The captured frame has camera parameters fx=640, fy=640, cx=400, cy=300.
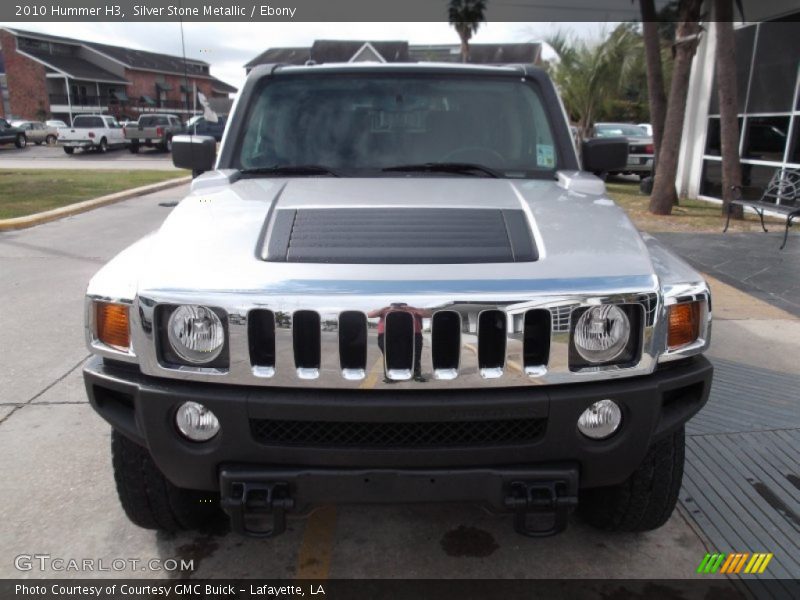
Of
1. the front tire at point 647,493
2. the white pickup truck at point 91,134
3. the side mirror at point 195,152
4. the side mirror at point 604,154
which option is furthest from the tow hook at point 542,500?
the white pickup truck at point 91,134

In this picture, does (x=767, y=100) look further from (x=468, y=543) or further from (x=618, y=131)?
(x=468, y=543)

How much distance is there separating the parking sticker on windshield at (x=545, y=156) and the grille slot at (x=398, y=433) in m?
1.62

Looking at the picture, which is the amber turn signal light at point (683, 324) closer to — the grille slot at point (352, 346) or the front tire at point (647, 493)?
the front tire at point (647, 493)

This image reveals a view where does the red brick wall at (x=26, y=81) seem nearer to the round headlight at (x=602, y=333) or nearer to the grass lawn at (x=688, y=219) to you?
the grass lawn at (x=688, y=219)

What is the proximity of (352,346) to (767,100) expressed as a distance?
12.8 meters

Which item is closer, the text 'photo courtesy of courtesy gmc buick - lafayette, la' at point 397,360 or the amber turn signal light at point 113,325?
the text 'photo courtesy of courtesy gmc buick - lafayette, la' at point 397,360

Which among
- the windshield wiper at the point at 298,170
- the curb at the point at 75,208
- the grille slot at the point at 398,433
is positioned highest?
the windshield wiper at the point at 298,170

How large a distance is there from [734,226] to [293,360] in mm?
9963

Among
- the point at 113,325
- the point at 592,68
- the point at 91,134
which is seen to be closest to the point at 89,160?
the point at 91,134

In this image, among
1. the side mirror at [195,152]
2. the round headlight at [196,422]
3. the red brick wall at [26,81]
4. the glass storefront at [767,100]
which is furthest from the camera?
the red brick wall at [26,81]

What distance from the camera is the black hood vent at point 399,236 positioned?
6.87 feet

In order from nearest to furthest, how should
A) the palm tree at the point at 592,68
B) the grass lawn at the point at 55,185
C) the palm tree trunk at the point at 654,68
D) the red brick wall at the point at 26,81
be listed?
the grass lawn at the point at 55,185, the palm tree trunk at the point at 654,68, the palm tree at the point at 592,68, the red brick wall at the point at 26,81

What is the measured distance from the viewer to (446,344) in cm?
195

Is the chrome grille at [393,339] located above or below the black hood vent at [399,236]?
below
